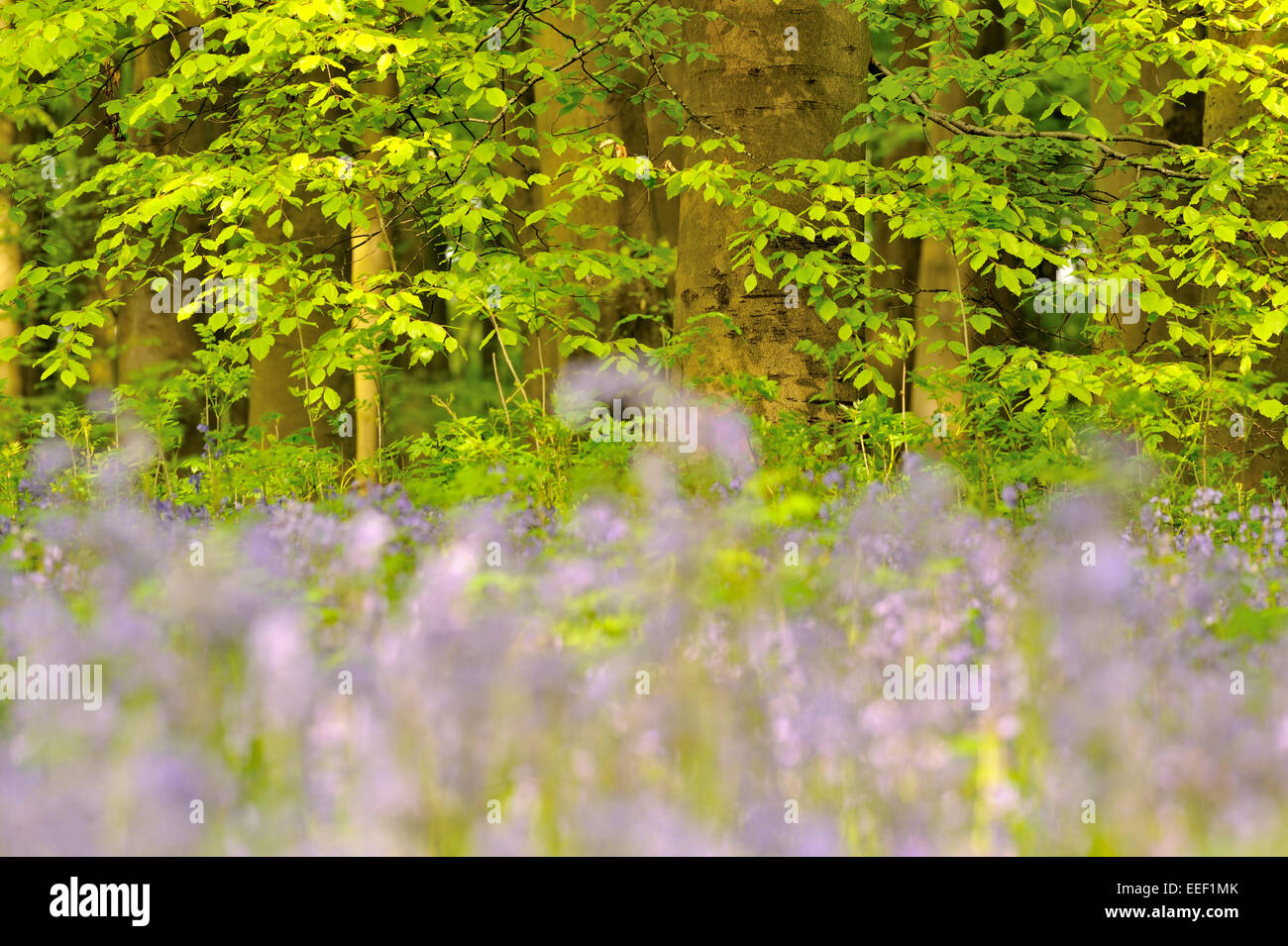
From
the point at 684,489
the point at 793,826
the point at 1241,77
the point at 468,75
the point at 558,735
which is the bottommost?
the point at 793,826

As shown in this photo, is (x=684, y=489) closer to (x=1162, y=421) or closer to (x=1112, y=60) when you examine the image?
(x=1162, y=421)

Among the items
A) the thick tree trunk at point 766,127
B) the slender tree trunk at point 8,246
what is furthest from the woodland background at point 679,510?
the slender tree trunk at point 8,246

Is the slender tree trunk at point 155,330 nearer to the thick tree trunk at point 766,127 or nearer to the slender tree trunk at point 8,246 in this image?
the slender tree trunk at point 8,246

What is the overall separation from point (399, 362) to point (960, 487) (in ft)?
36.0

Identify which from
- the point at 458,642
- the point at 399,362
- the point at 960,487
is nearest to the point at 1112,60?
the point at 960,487

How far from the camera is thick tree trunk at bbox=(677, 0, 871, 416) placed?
23.6 feet

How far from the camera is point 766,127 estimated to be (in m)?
7.41

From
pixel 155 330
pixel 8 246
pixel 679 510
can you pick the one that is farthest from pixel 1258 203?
pixel 8 246

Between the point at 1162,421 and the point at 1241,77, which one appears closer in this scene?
the point at 1162,421

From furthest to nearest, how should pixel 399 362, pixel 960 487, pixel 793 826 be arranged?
1. pixel 399 362
2. pixel 960 487
3. pixel 793 826

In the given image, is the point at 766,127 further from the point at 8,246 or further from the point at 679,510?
the point at 8,246

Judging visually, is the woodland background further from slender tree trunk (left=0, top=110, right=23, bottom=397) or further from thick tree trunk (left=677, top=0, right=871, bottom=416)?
slender tree trunk (left=0, top=110, right=23, bottom=397)

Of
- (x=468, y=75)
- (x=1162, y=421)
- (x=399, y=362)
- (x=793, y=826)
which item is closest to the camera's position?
(x=793, y=826)

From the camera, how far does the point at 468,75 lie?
6082 millimetres
